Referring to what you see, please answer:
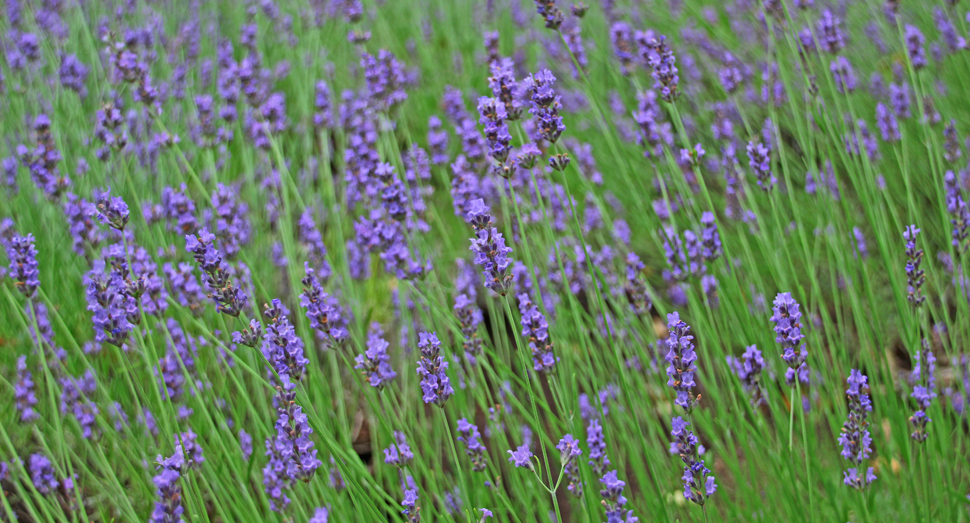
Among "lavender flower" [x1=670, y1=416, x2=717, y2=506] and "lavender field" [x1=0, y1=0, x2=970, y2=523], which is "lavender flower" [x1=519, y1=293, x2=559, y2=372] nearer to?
"lavender field" [x1=0, y1=0, x2=970, y2=523]

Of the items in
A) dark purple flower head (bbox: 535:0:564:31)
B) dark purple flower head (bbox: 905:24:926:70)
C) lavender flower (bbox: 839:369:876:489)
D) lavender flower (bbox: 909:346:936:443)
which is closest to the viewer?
lavender flower (bbox: 839:369:876:489)

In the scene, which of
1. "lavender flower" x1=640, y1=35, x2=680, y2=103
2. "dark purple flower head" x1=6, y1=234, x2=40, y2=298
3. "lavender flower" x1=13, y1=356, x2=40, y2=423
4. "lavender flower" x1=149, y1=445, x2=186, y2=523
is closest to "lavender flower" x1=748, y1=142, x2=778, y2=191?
"lavender flower" x1=640, y1=35, x2=680, y2=103

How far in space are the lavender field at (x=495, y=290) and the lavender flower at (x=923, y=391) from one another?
0.5 inches

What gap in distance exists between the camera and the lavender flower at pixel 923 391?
5.16ft

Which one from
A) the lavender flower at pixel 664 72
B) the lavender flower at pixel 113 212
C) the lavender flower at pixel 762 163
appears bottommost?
the lavender flower at pixel 113 212

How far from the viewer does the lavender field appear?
1.49 metres

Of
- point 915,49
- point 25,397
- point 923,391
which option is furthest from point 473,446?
point 915,49

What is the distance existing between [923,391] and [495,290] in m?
1.06

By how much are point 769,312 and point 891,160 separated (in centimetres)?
133

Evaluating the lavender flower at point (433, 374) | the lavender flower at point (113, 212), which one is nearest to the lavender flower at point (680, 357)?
the lavender flower at point (433, 374)

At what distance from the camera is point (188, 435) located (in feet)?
5.40

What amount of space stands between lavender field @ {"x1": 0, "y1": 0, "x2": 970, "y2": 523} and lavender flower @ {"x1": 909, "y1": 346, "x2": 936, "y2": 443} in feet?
0.04

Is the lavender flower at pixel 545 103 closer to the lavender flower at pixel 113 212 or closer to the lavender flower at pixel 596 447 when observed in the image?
the lavender flower at pixel 596 447

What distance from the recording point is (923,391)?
5.28 ft
